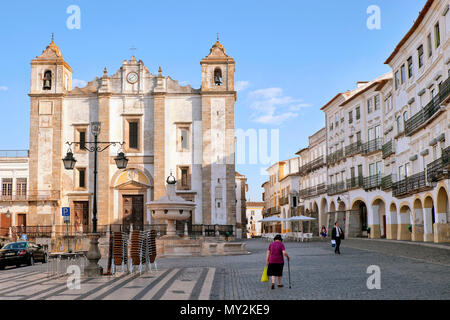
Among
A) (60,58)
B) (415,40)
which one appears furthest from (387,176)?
(60,58)

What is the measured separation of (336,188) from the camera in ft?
167

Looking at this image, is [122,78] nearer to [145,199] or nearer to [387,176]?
[145,199]

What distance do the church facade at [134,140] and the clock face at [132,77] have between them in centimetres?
8

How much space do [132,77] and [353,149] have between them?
19491 millimetres

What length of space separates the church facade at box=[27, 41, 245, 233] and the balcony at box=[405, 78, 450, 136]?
16293 mm

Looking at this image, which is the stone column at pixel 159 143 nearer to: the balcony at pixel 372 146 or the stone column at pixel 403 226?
the balcony at pixel 372 146

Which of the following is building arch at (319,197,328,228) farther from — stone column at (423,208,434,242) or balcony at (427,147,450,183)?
balcony at (427,147,450,183)

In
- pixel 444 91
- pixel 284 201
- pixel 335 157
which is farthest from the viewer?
pixel 284 201

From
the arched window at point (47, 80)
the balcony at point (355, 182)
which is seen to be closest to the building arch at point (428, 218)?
the balcony at point (355, 182)

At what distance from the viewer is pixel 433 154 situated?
94.3ft

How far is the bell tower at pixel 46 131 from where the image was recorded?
43.9m

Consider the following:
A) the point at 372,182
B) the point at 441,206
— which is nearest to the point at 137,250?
the point at 441,206

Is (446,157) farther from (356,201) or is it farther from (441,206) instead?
(356,201)
